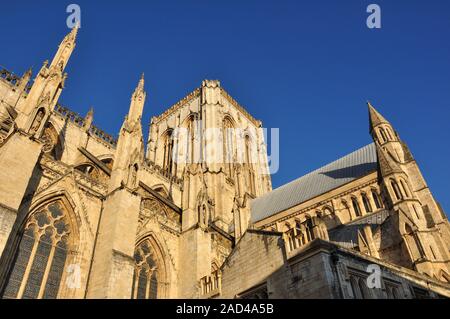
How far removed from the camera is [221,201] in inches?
1118

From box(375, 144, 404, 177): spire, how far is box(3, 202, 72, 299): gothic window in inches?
637

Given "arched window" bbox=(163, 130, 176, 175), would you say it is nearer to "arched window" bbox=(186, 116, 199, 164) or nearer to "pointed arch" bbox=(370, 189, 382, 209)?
"arched window" bbox=(186, 116, 199, 164)

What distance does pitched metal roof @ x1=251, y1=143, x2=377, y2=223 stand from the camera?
25078 mm

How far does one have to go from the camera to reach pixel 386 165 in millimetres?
19328

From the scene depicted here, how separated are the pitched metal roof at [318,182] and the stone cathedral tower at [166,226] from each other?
0.17 meters

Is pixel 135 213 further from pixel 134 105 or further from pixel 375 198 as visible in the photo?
pixel 375 198

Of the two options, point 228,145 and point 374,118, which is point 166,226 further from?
point 228,145

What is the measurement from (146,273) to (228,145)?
23.6 m

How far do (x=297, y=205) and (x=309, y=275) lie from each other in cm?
1813

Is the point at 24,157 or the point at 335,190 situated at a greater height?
the point at 335,190

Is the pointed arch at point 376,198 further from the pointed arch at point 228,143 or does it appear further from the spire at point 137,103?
the spire at point 137,103

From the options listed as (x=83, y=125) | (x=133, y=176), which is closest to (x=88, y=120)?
(x=83, y=125)

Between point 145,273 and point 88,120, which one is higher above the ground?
point 88,120
